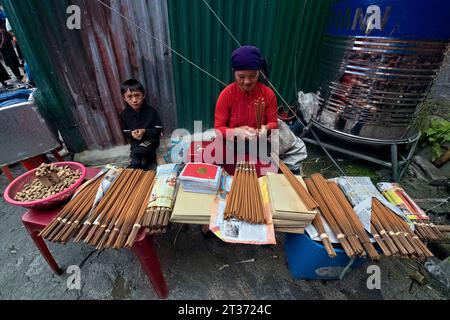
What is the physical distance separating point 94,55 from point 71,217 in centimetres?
221

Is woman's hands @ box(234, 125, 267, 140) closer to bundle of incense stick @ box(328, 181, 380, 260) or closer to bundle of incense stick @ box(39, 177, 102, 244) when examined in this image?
bundle of incense stick @ box(328, 181, 380, 260)

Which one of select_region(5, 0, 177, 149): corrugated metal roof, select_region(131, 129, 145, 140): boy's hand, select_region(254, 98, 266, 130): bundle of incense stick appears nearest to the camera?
select_region(254, 98, 266, 130): bundle of incense stick

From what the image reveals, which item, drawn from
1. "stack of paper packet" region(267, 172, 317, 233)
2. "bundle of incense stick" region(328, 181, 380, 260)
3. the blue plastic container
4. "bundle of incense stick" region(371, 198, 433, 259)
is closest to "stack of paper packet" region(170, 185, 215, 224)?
"stack of paper packet" region(267, 172, 317, 233)

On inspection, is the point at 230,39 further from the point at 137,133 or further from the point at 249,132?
the point at 137,133

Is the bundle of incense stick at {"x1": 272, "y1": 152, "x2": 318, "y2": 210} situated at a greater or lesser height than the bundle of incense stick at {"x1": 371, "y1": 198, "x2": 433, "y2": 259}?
greater

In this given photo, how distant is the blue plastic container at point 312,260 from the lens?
1659 millimetres

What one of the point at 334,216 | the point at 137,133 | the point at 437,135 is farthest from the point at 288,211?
the point at 437,135

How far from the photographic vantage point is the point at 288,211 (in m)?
1.51

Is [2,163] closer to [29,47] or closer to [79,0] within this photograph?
[29,47]

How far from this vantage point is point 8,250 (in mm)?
2252

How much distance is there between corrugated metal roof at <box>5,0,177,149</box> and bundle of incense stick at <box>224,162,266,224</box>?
210cm

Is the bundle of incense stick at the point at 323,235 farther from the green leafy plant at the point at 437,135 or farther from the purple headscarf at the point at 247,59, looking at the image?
the green leafy plant at the point at 437,135

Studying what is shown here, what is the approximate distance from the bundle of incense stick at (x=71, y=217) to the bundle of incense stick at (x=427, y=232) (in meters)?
2.57

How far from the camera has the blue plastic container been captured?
5.44 feet
